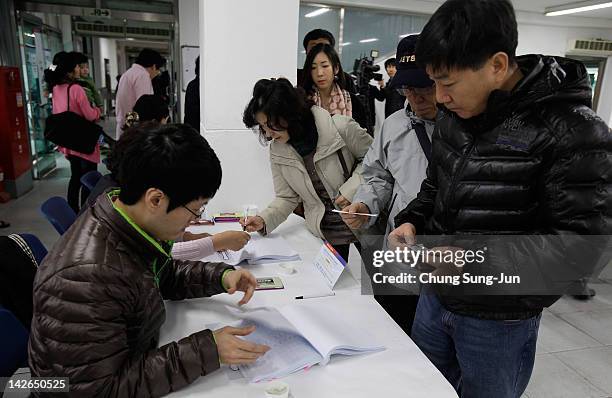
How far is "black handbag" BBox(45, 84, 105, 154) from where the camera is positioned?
3.84 metres

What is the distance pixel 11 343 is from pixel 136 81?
3.68m

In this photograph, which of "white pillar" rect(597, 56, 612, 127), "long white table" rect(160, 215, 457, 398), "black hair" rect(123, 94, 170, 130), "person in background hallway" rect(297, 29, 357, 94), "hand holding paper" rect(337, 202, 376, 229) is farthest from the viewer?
"white pillar" rect(597, 56, 612, 127)

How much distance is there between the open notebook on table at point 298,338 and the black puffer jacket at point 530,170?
0.27 m

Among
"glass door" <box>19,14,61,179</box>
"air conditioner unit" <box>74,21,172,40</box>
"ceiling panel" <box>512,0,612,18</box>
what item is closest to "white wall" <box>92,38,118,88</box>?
"air conditioner unit" <box>74,21,172,40</box>

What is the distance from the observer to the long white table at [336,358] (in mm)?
905

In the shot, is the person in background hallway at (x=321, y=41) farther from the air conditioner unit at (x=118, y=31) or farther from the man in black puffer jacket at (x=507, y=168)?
the air conditioner unit at (x=118, y=31)

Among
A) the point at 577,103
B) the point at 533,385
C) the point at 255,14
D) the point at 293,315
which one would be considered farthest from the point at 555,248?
the point at 255,14

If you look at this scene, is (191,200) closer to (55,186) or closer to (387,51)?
(55,186)

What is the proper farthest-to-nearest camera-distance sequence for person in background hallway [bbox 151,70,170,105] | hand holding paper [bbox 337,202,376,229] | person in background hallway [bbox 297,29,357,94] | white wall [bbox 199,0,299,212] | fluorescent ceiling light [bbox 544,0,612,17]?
fluorescent ceiling light [bbox 544,0,612,17] < person in background hallway [bbox 151,70,170,105] < person in background hallway [bbox 297,29,357,94] < white wall [bbox 199,0,299,212] < hand holding paper [bbox 337,202,376,229]

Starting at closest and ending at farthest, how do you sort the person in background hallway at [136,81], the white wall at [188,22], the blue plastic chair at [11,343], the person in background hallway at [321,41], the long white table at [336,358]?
the long white table at [336,358]
the blue plastic chair at [11,343]
the person in background hallway at [321,41]
the person in background hallway at [136,81]
the white wall at [188,22]

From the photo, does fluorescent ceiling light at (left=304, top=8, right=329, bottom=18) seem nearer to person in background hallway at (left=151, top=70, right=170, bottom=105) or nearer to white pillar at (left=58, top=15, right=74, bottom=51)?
person in background hallway at (left=151, top=70, right=170, bottom=105)

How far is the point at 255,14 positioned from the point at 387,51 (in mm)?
4390

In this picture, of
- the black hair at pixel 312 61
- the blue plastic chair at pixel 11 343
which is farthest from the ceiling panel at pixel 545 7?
the blue plastic chair at pixel 11 343

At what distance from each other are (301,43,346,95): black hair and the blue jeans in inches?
66.6
